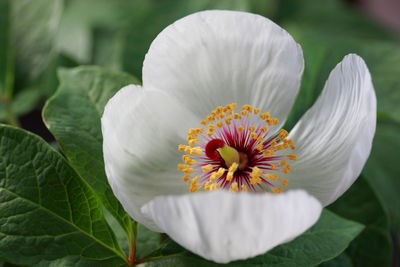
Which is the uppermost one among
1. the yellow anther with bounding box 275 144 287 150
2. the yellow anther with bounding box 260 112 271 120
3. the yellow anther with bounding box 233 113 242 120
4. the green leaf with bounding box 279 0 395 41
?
the yellow anther with bounding box 260 112 271 120

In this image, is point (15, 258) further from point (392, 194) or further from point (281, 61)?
point (392, 194)

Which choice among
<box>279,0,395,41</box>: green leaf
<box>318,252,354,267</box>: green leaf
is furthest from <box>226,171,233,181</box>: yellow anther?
<box>279,0,395,41</box>: green leaf

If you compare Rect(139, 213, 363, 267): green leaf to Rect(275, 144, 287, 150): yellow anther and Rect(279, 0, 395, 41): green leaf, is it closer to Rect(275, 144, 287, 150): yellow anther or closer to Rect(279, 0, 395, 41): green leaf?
Rect(275, 144, 287, 150): yellow anther

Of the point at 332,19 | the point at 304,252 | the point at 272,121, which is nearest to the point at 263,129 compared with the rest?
the point at 272,121

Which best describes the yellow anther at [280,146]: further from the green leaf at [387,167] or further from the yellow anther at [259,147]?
the green leaf at [387,167]

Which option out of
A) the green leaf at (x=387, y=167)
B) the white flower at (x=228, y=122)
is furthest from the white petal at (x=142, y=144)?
the green leaf at (x=387, y=167)

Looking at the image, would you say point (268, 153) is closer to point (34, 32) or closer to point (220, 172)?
point (220, 172)
